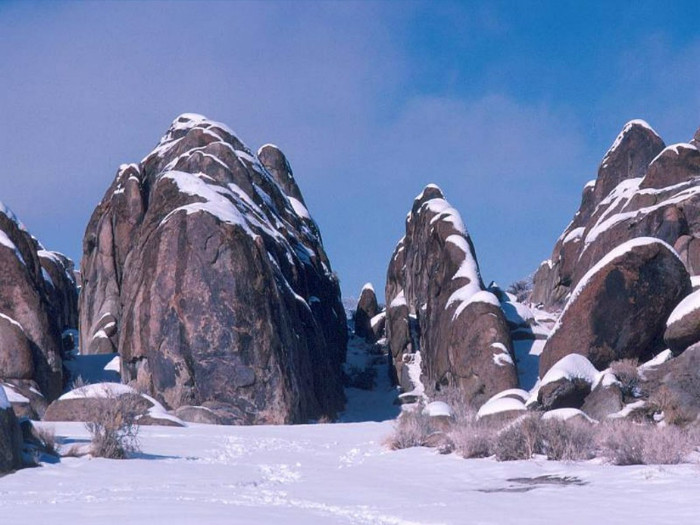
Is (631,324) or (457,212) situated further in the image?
(457,212)

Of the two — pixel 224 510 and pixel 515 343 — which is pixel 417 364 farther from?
pixel 224 510

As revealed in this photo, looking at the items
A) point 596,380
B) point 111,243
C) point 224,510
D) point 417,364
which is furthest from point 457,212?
point 224,510

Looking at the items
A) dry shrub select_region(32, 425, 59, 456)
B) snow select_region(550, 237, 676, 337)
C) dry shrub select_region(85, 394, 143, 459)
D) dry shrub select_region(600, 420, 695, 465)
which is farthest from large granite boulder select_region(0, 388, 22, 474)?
snow select_region(550, 237, 676, 337)

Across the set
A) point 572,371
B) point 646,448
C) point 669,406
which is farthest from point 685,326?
point 646,448

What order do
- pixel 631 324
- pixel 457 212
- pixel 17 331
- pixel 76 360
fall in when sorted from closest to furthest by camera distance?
pixel 631 324, pixel 17 331, pixel 76 360, pixel 457 212

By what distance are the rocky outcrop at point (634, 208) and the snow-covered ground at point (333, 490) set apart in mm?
22218

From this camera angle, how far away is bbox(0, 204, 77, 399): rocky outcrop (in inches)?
1148

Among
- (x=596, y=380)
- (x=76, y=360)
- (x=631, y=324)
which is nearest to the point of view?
(x=596, y=380)

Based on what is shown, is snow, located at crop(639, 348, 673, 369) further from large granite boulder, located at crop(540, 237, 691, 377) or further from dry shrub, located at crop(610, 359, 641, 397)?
large granite boulder, located at crop(540, 237, 691, 377)

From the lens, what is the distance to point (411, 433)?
52.4 feet

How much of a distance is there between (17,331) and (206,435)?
14.6m

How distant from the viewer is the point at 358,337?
208 ft

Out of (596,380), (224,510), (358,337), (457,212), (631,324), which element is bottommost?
(224,510)

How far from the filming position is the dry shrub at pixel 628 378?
19078mm
